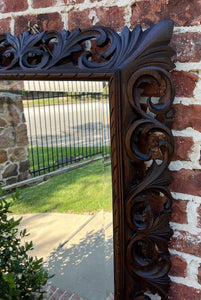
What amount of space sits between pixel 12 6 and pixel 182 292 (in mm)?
1240

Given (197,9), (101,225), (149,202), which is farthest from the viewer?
(101,225)

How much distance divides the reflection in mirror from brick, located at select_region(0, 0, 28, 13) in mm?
277

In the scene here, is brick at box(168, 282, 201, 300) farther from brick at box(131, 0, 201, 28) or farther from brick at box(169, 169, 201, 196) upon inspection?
brick at box(131, 0, 201, 28)

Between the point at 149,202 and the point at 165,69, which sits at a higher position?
the point at 165,69

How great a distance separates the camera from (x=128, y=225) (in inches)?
35.1

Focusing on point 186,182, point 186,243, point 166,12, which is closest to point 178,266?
point 186,243

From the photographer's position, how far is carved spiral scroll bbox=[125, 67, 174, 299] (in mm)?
798

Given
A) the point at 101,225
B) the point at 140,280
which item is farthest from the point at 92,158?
the point at 140,280

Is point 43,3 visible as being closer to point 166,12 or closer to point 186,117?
point 166,12

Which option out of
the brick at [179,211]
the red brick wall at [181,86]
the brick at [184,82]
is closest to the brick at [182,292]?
the red brick wall at [181,86]

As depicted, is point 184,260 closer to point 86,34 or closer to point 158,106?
point 158,106

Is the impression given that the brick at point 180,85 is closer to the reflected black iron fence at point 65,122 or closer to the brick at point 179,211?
the reflected black iron fence at point 65,122

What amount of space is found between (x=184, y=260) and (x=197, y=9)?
2.59 feet

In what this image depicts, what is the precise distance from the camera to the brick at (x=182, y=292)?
0.90 meters
